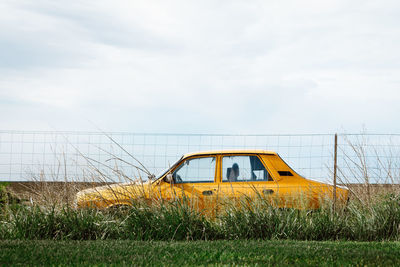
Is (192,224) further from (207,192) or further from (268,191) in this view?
(268,191)

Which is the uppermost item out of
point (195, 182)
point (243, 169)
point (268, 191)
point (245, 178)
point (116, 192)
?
point (243, 169)

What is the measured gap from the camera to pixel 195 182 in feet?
28.4

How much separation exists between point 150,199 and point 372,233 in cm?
383

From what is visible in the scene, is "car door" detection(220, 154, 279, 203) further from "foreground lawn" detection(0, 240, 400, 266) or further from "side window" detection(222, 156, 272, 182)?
"foreground lawn" detection(0, 240, 400, 266)

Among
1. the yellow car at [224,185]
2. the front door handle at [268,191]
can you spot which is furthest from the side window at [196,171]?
the front door handle at [268,191]

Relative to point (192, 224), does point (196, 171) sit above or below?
above

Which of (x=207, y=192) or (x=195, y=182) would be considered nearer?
(x=207, y=192)

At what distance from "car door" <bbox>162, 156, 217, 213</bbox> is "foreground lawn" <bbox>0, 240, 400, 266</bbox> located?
4.55 ft

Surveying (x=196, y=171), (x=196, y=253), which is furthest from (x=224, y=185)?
(x=196, y=253)

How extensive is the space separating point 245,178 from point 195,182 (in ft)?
2.99

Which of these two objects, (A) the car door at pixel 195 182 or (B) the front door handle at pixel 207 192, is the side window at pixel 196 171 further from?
(B) the front door handle at pixel 207 192

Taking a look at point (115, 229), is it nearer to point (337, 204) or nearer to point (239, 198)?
point (239, 198)

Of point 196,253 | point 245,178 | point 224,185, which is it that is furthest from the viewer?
point 245,178

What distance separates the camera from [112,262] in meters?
5.69
